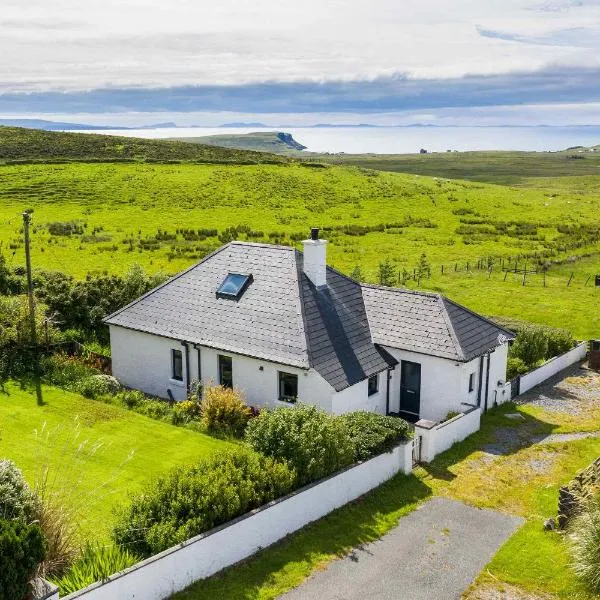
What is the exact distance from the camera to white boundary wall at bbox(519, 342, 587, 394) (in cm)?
2869

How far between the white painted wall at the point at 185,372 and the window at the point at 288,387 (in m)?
0.20

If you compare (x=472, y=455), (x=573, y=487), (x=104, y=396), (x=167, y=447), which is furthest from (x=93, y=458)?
(x=573, y=487)

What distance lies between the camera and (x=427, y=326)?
81.4 ft

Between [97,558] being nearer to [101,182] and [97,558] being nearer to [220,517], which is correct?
[220,517]

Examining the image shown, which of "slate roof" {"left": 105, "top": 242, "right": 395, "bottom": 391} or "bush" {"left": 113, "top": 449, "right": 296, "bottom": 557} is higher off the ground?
"slate roof" {"left": 105, "top": 242, "right": 395, "bottom": 391}

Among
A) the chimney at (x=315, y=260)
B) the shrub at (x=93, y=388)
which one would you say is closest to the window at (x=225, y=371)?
the chimney at (x=315, y=260)

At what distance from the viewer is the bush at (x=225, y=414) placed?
22.3 metres

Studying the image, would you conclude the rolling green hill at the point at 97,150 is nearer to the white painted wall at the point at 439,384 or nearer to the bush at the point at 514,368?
the bush at the point at 514,368

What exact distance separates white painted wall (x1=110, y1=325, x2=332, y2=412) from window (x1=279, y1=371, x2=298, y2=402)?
0.20m

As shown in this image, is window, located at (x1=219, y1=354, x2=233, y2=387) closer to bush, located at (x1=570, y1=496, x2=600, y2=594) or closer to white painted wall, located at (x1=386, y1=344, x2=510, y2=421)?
white painted wall, located at (x1=386, y1=344, x2=510, y2=421)

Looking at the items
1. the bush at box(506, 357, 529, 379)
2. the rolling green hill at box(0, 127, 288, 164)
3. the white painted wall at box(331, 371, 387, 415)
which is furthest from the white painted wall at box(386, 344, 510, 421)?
the rolling green hill at box(0, 127, 288, 164)

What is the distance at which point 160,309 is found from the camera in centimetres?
2703

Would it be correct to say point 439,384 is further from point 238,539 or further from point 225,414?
point 238,539

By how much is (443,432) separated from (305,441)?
6.71 metres
